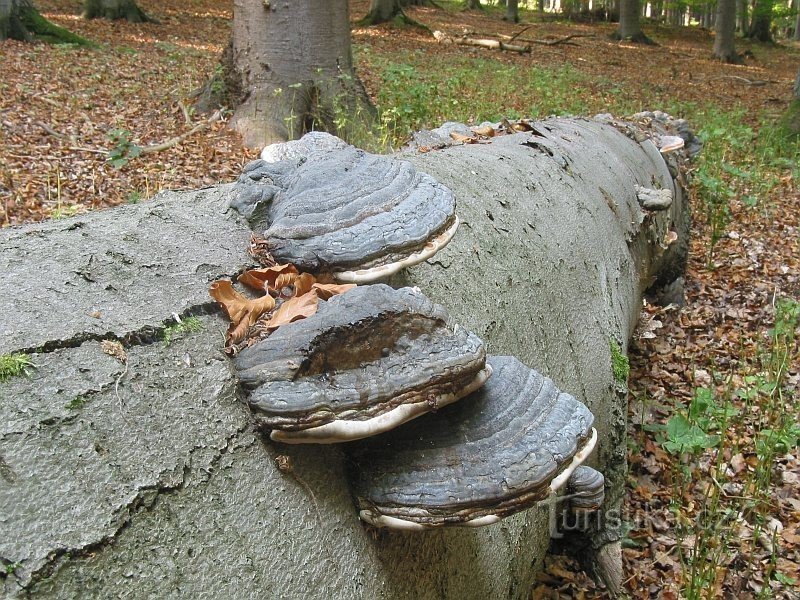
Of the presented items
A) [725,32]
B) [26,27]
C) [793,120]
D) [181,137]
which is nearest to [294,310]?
[181,137]

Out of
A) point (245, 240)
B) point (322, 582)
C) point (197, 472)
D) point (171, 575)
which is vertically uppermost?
point (245, 240)

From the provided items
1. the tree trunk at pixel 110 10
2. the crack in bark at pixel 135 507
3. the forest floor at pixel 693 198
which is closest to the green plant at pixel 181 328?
the crack in bark at pixel 135 507

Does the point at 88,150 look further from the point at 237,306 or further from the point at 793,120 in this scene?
the point at 793,120

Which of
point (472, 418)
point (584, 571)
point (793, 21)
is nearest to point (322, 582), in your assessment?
point (472, 418)

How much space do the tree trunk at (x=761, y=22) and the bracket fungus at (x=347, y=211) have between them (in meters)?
36.9

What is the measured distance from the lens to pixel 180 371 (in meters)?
1.36

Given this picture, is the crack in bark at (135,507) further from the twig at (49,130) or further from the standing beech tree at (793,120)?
the standing beech tree at (793,120)

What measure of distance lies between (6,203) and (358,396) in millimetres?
4700

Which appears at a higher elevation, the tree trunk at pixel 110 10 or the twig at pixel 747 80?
the tree trunk at pixel 110 10

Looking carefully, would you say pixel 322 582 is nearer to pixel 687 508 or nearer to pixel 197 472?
pixel 197 472

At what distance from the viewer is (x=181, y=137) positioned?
693 cm

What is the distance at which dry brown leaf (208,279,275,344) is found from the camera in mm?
1469

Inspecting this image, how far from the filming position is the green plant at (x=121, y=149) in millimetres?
6125

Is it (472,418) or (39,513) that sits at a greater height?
(39,513)
